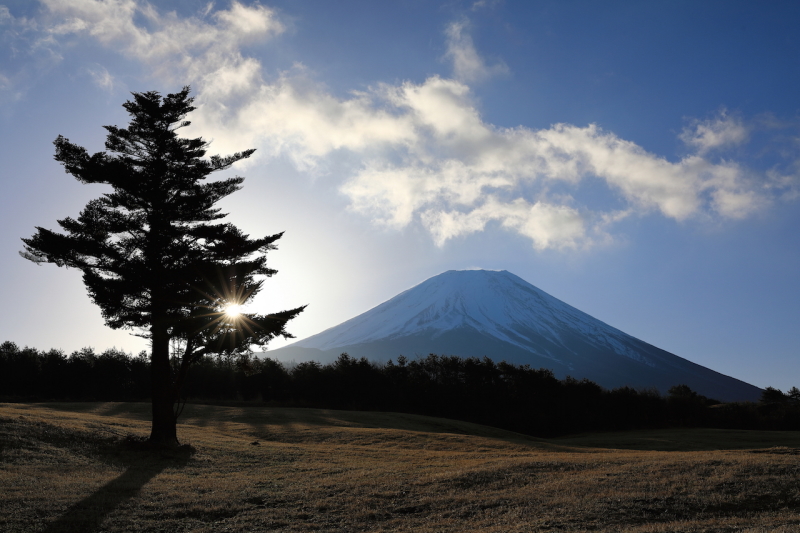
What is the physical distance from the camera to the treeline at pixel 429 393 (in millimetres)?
62062

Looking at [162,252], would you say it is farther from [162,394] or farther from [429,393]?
[429,393]

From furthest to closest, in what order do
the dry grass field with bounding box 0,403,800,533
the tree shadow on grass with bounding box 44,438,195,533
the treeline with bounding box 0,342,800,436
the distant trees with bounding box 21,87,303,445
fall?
the treeline with bounding box 0,342,800,436 < the distant trees with bounding box 21,87,303,445 < the dry grass field with bounding box 0,403,800,533 < the tree shadow on grass with bounding box 44,438,195,533

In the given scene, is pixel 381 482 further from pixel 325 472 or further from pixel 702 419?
pixel 702 419

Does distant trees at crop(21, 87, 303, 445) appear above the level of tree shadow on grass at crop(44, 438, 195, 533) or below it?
above

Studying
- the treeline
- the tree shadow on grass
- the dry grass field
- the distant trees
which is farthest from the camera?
the treeline

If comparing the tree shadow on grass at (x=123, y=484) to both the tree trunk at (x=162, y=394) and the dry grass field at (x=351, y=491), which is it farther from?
the tree trunk at (x=162, y=394)

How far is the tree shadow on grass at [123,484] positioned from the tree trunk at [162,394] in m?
0.87

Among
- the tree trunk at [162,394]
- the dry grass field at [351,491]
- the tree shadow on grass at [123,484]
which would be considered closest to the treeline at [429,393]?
the tree trunk at [162,394]

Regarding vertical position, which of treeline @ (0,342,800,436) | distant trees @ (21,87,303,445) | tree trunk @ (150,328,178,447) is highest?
distant trees @ (21,87,303,445)

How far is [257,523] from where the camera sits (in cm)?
1085

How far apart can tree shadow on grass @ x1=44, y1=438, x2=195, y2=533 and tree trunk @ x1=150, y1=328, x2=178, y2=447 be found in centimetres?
87

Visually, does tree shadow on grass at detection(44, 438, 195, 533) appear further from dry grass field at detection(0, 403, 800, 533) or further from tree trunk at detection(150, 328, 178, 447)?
tree trunk at detection(150, 328, 178, 447)

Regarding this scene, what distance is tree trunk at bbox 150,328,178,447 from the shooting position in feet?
73.2

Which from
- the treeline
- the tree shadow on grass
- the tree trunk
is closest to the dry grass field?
the tree shadow on grass
